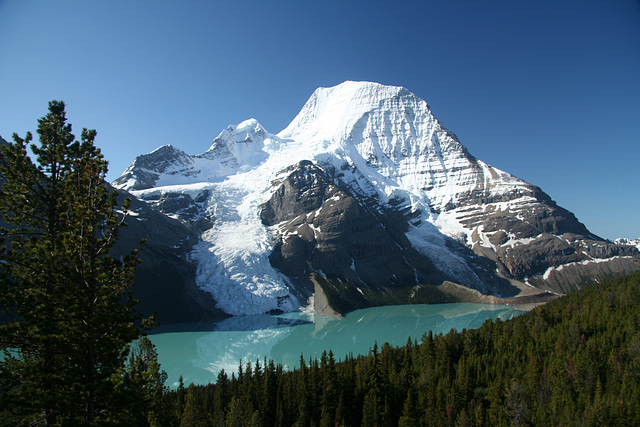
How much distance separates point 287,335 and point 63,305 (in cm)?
10892

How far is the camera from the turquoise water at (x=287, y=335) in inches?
3322

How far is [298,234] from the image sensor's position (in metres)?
184

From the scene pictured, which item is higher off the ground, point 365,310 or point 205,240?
point 205,240

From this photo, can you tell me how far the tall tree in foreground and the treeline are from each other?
3040 centimetres

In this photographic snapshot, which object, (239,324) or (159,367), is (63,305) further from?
(239,324)

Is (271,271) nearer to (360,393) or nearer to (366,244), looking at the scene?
(366,244)

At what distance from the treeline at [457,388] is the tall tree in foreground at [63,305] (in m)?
30.4

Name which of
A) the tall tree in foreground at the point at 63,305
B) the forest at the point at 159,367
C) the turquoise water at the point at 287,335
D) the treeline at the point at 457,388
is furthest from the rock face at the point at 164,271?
the tall tree in foreground at the point at 63,305

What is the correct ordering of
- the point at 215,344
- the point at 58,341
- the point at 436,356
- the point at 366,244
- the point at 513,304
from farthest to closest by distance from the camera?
1. the point at 366,244
2. the point at 513,304
3. the point at 215,344
4. the point at 436,356
5. the point at 58,341

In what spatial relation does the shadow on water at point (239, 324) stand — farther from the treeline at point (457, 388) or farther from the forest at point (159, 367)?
the treeline at point (457, 388)

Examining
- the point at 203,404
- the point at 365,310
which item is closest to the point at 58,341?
the point at 203,404

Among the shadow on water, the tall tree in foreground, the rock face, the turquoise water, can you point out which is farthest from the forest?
the rock face

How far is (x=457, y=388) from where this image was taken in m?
49.5

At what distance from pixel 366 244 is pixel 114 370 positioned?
187 metres
